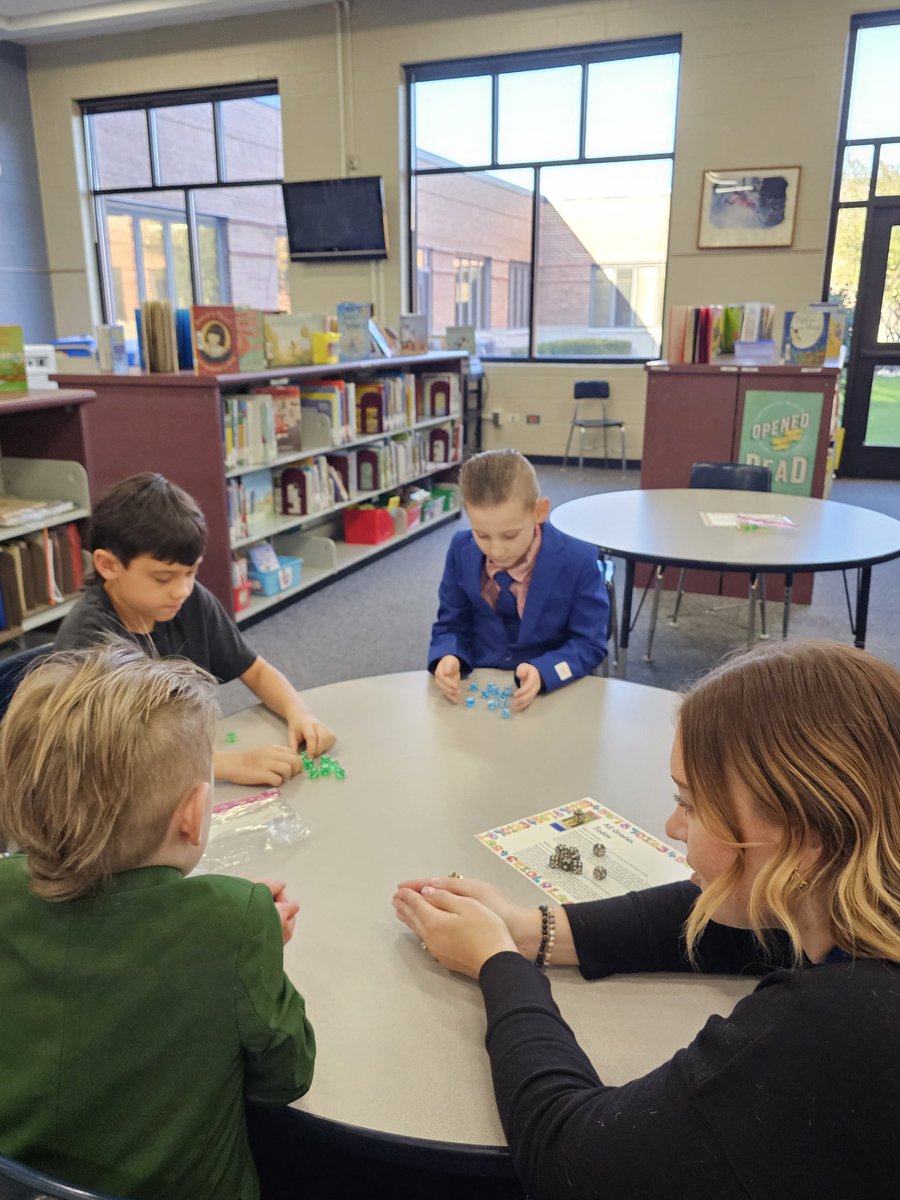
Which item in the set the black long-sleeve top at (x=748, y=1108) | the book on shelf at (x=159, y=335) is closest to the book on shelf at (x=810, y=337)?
the book on shelf at (x=159, y=335)

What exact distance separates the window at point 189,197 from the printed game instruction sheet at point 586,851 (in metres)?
8.18

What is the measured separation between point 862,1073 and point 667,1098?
15 centimetres

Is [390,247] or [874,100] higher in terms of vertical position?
[874,100]

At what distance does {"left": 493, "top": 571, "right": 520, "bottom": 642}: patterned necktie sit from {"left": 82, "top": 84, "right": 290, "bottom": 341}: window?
24.1 ft

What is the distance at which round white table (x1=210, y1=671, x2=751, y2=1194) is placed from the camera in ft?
2.70

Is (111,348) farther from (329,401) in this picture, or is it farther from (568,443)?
(568,443)

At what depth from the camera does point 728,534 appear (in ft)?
9.70

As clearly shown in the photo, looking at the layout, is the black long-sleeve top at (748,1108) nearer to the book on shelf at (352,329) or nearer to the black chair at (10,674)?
the black chair at (10,674)

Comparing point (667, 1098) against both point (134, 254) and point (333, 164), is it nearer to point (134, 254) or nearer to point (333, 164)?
point (333, 164)

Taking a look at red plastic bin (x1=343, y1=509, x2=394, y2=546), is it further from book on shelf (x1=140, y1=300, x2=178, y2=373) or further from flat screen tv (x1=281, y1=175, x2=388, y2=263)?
flat screen tv (x1=281, y1=175, x2=388, y2=263)

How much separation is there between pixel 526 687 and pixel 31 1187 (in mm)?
1148

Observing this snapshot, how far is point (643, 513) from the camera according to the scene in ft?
10.7

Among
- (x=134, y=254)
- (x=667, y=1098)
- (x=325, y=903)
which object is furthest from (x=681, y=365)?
(x=134, y=254)

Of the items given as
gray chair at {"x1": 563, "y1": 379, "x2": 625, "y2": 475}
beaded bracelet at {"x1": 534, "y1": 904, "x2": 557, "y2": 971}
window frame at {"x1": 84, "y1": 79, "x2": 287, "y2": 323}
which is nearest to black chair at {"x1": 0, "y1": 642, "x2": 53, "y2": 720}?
beaded bracelet at {"x1": 534, "y1": 904, "x2": 557, "y2": 971}
